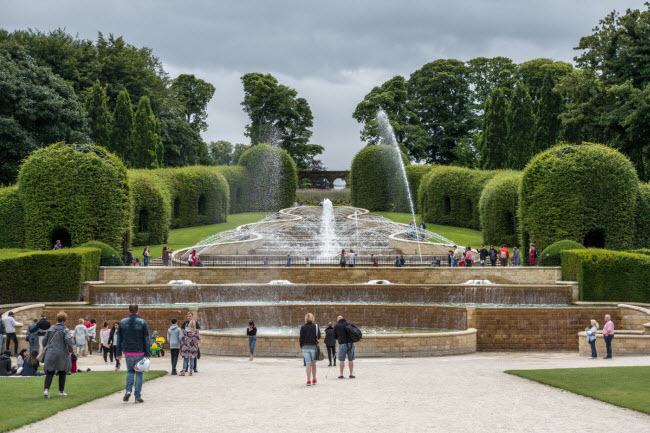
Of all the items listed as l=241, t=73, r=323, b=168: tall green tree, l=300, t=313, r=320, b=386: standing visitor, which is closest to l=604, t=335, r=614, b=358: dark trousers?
l=300, t=313, r=320, b=386: standing visitor

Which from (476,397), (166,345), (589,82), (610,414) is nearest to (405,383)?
(476,397)

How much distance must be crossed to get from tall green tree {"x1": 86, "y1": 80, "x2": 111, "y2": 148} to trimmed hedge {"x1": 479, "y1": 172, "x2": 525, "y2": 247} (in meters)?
32.8

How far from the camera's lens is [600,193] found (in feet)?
113

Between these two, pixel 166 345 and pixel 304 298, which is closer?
pixel 166 345

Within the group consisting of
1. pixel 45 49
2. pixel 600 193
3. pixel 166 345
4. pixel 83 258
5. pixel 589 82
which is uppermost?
pixel 45 49

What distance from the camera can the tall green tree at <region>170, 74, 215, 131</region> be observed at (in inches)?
3772

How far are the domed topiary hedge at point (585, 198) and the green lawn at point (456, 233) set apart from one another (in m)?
13.0

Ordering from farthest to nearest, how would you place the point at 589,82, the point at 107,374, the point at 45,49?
the point at 45,49, the point at 589,82, the point at 107,374

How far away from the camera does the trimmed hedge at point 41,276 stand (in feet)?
95.0

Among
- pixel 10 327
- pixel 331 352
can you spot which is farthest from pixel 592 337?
pixel 10 327

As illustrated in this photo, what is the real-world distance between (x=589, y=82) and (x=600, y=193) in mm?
16274

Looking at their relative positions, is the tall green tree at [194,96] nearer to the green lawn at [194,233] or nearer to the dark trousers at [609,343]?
the green lawn at [194,233]

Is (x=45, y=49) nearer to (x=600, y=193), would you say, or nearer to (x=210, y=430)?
(x=600, y=193)

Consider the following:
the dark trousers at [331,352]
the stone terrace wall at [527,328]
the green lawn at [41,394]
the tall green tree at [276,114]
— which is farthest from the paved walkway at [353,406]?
the tall green tree at [276,114]
